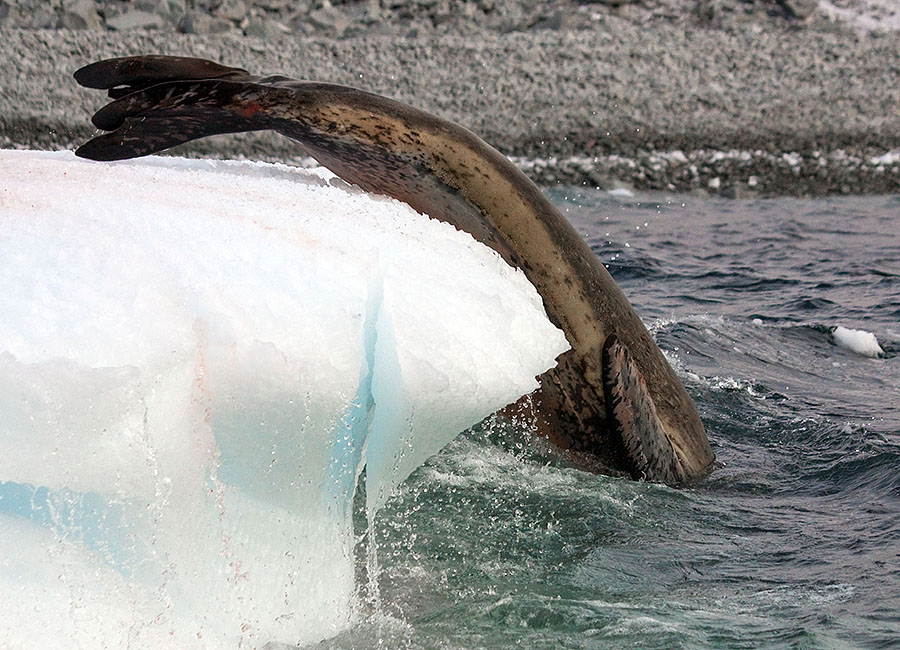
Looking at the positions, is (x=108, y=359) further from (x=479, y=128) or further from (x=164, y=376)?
(x=479, y=128)

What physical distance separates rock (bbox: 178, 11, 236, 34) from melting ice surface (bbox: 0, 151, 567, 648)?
1645cm

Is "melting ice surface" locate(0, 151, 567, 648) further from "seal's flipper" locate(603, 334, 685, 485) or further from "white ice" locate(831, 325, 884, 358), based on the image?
"white ice" locate(831, 325, 884, 358)

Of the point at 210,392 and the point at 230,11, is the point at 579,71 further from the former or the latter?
the point at 210,392

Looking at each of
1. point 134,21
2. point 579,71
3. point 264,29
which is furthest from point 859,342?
point 134,21

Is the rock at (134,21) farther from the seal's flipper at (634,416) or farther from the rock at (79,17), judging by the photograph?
the seal's flipper at (634,416)

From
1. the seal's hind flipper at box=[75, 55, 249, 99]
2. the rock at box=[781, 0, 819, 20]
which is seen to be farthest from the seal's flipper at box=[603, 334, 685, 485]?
the rock at box=[781, 0, 819, 20]

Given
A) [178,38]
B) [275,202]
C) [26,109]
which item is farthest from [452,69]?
[275,202]

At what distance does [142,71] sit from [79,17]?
16428mm

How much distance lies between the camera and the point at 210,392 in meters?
2.37

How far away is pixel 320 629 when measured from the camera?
2.63m

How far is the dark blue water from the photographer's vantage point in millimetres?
2857

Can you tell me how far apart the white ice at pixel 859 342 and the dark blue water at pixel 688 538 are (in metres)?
0.39

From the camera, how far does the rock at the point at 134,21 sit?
59.5 ft

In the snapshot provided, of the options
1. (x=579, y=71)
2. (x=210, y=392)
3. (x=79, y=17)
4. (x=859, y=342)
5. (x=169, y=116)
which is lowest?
(x=859, y=342)
